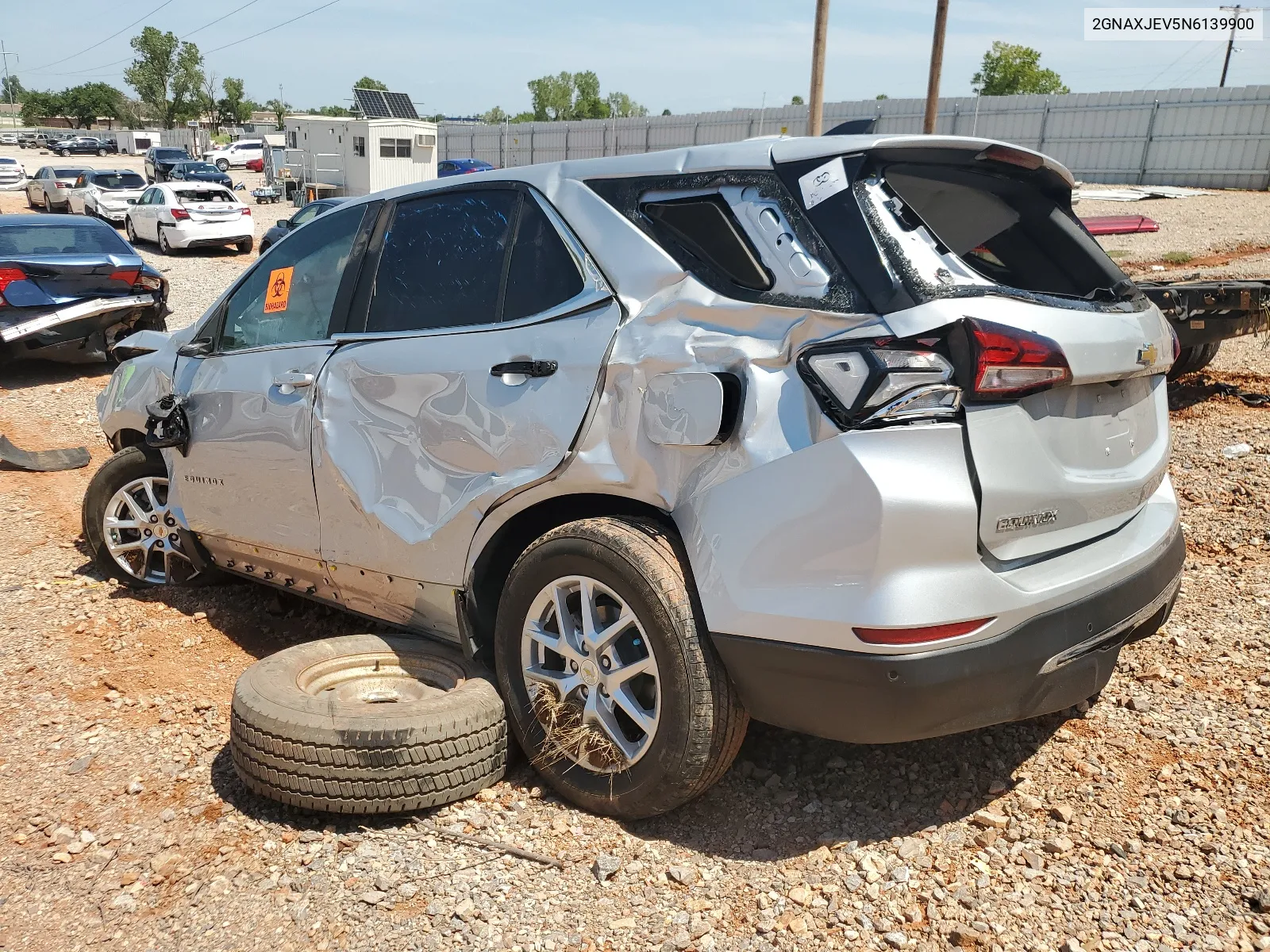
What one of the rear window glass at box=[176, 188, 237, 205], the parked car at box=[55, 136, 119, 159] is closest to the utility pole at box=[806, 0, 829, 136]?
the rear window glass at box=[176, 188, 237, 205]

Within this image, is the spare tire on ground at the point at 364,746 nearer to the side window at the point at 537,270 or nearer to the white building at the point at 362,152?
the side window at the point at 537,270

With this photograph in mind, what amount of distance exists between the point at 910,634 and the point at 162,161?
156ft

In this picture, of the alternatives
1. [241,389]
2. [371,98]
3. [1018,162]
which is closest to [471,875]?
[241,389]

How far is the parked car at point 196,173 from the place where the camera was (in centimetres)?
3541

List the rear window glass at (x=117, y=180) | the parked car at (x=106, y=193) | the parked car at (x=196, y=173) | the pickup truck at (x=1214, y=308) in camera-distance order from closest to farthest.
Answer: the pickup truck at (x=1214, y=308), the parked car at (x=106, y=193), the rear window glass at (x=117, y=180), the parked car at (x=196, y=173)

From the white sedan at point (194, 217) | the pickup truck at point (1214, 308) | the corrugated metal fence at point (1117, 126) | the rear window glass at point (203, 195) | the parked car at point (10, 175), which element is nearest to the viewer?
the pickup truck at point (1214, 308)

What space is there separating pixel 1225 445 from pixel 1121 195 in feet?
81.6

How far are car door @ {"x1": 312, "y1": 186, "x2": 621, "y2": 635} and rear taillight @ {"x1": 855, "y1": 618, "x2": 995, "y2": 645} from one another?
102cm

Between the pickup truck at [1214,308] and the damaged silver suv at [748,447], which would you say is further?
the pickup truck at [1214,308]

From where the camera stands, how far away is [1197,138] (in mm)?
31469

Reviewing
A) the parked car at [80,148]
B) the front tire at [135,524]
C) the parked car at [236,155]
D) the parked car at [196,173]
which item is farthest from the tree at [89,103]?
the front tire at [135,524]

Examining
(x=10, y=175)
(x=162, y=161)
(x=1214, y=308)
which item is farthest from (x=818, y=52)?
(x=10, y=175)

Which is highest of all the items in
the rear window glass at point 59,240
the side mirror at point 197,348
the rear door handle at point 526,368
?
Answer: the rear door handle at point 526,368

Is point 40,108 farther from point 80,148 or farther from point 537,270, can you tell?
point 537,270
